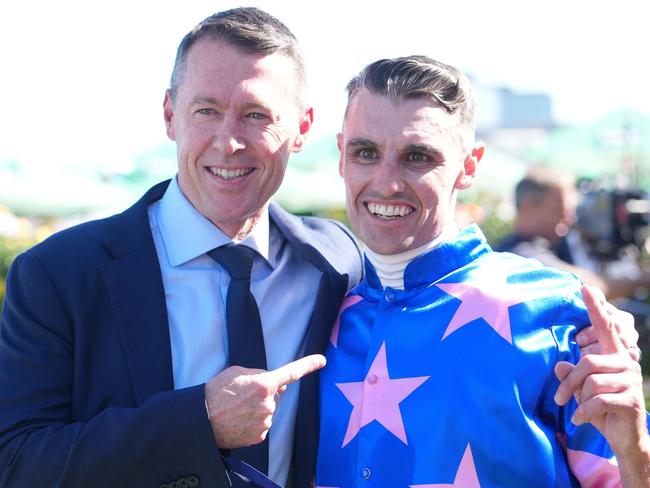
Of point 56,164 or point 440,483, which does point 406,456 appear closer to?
point 440,483

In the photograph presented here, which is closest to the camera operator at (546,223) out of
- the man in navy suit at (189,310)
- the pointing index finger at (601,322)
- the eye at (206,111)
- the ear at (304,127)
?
the ear at (304,127)

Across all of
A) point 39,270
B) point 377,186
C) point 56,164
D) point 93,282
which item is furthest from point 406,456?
point 56,164

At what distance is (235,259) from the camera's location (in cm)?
245

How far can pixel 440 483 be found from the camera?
2094 mm

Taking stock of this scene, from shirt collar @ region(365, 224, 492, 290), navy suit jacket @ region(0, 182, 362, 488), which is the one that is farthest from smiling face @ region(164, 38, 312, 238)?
shirt collar @ region(365, 224, 492, 290)

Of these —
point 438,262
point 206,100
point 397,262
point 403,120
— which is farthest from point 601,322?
point 206,100

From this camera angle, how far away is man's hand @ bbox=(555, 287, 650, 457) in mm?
1813

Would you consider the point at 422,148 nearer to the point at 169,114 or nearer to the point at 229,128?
the point at 229,128

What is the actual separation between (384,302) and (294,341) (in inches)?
11.4

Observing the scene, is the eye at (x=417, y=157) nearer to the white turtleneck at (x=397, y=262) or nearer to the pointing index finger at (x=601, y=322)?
the white turtleneck at (x=397, y=262)

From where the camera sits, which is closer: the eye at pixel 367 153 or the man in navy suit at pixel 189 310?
the man in navy suit at pixel 189 310

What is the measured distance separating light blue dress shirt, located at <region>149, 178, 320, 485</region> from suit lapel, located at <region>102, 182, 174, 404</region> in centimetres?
6

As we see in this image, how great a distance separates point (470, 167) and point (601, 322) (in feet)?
2.35

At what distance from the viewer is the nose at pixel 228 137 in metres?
2.45
